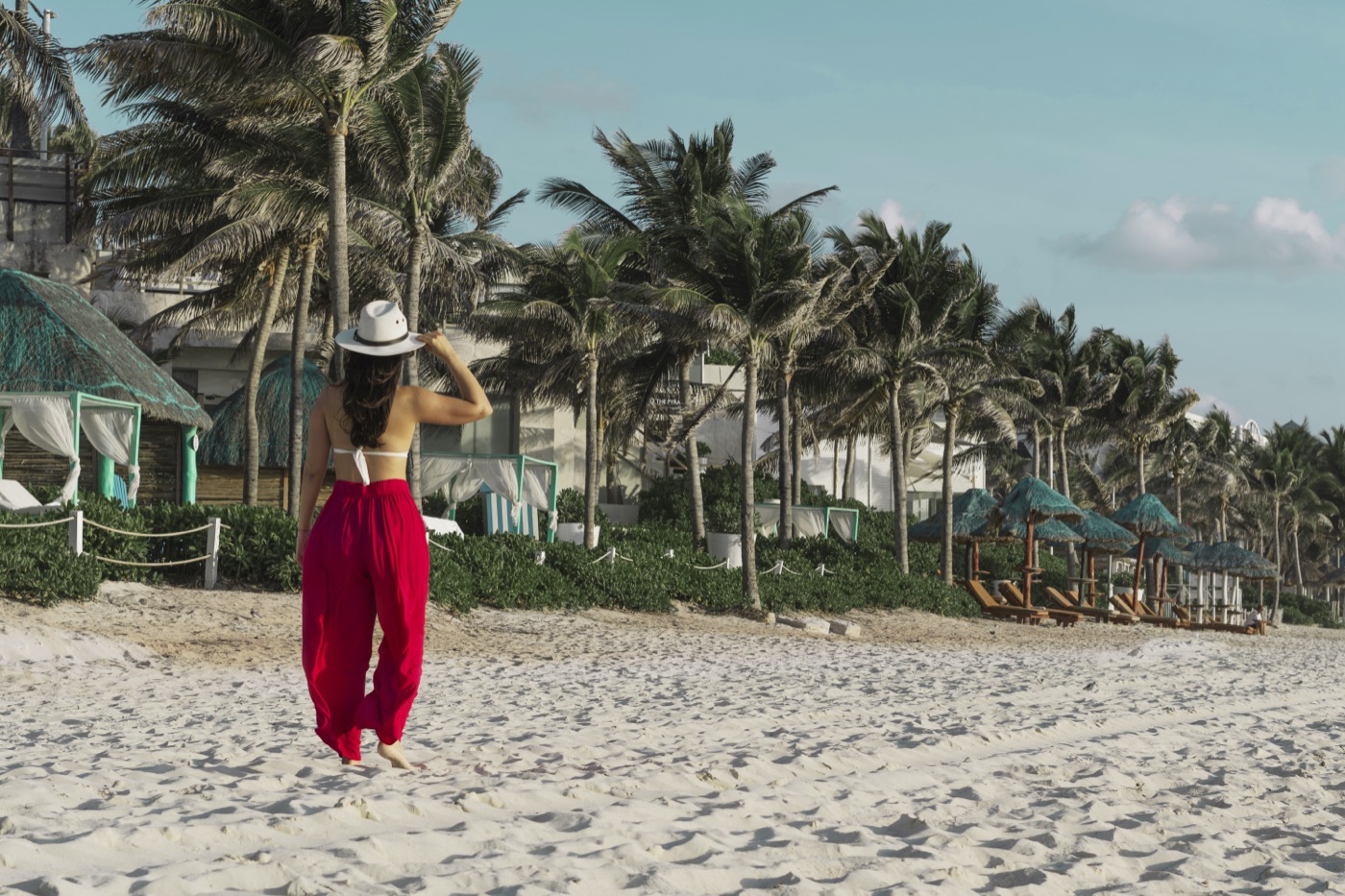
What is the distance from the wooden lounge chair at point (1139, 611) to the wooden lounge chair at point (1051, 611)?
3.19 metres

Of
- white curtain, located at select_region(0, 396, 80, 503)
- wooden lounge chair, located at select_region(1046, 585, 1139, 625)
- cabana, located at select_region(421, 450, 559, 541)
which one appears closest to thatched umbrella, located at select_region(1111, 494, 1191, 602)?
wooden lounge chair, located at select_region(1046, 585, 1139, 625)

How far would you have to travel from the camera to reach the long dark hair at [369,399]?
201 inches

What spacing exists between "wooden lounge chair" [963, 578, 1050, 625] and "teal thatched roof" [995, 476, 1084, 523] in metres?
1.74

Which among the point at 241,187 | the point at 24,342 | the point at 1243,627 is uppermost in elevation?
the point at 241,187

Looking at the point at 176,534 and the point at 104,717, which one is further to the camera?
the point at 176,534

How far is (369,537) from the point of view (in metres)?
5.07

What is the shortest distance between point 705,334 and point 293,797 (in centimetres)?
1879

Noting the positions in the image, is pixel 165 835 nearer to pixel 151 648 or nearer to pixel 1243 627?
pixel 151 648

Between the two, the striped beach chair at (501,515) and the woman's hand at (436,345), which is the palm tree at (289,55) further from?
the woman's hand at (436,345)

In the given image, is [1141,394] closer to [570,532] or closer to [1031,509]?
[1031,509]

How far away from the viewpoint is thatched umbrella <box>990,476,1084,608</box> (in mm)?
29177

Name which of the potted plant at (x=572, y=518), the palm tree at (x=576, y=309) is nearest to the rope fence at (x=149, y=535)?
the palm tree at (x=576, y=309)

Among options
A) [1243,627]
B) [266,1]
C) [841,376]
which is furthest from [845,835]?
[1243,627]

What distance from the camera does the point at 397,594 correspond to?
16.6 ft
